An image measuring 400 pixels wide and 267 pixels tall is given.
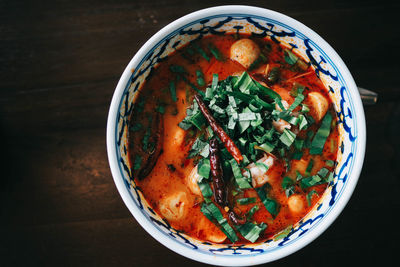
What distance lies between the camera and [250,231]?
4.16ft

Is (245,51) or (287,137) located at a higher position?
(245,51)

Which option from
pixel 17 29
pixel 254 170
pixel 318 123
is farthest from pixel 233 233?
pixel 17 29

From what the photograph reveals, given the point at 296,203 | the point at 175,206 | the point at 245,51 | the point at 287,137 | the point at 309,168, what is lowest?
the point at 175,206

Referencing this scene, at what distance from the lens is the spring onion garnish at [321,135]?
4.20 feet

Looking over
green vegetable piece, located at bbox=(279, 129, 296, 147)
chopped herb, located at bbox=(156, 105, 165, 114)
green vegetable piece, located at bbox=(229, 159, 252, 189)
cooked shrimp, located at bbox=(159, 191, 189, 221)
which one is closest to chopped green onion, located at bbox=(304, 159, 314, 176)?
green vegetable piece, located at bbox=(279, 129, 296, 147)

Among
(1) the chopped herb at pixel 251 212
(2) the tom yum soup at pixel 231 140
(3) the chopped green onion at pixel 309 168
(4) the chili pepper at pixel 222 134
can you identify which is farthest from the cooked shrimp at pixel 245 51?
(1) the chopped herb at pixel 251 212

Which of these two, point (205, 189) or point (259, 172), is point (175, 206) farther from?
point (259, 172)

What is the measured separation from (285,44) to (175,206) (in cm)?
75

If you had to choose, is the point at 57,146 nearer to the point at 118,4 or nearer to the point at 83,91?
the point at 83,91

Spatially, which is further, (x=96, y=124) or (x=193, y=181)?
(x=96, y=124)

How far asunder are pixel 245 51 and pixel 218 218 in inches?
25.3

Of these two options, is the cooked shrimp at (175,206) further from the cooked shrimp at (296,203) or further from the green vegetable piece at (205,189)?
the cooked shrimp at (296,203)

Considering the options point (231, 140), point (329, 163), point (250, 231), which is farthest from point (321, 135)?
point (250, 231)

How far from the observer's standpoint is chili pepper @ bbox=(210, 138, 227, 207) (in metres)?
1.23
